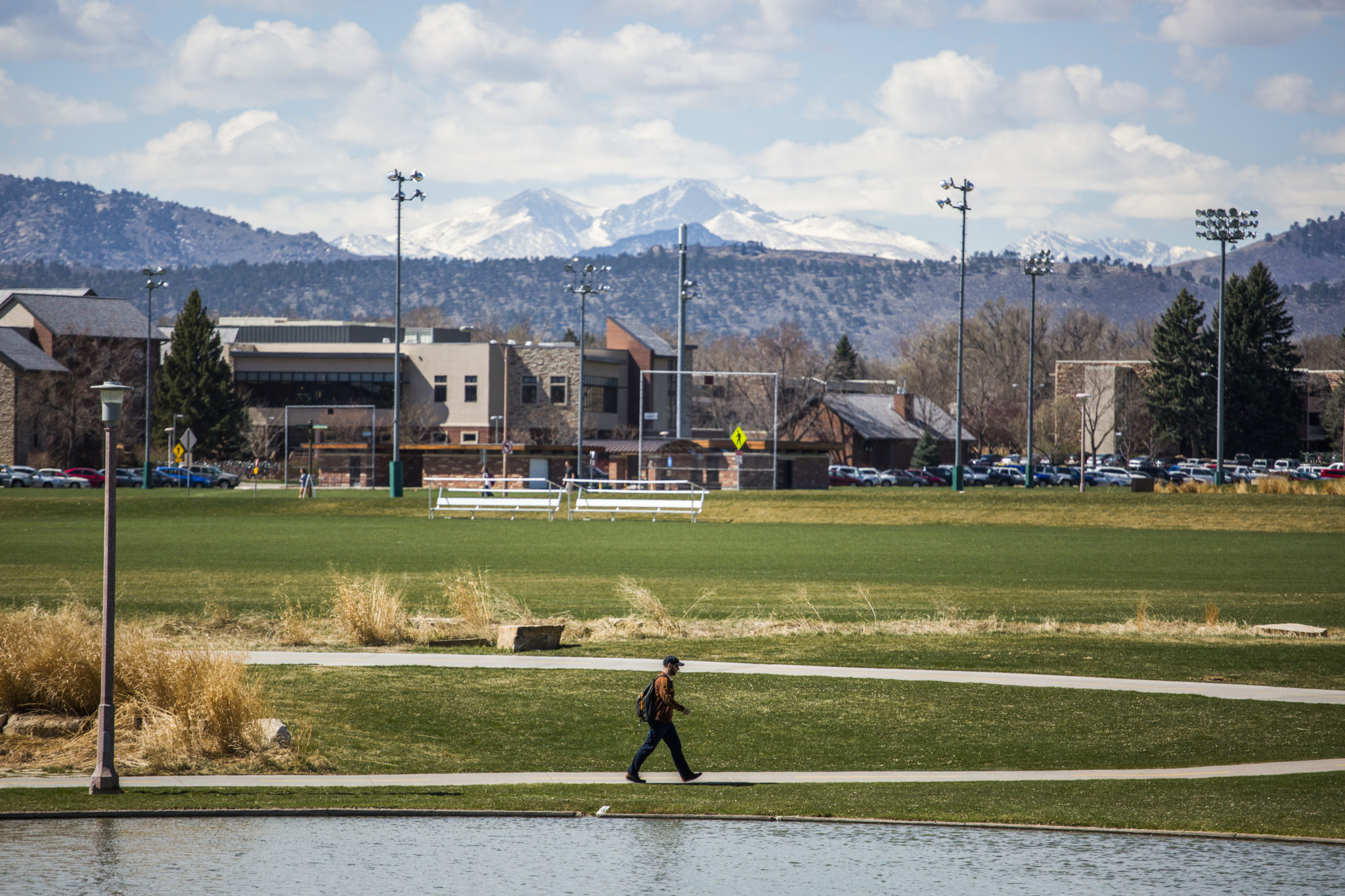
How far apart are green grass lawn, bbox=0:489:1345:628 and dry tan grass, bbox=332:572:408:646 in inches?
115

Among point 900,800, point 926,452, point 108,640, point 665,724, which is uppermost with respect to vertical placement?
point 926,452

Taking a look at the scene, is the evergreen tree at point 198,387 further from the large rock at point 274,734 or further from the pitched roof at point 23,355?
the large rock at point 274,734

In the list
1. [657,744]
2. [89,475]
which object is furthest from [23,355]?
[657,744]

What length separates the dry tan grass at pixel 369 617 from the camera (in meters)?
20.4

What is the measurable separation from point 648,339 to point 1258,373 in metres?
46.8

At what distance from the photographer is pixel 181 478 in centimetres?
8106

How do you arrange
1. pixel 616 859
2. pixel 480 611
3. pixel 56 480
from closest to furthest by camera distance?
1. pixel 616 859
2. pixel 480 611
3. pixel 56 480

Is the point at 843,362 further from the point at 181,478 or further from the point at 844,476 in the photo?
the point at 181,478

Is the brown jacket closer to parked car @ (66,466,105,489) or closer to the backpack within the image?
the backpack

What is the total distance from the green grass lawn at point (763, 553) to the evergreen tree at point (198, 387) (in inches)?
1371

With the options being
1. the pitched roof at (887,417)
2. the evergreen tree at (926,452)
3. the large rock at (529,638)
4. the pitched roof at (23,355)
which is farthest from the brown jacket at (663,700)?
the evergreen tree at (926,452)

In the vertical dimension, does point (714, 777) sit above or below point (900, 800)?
below

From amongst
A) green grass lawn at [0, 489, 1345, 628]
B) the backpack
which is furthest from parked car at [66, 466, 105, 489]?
the backpack

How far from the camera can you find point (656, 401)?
366ft
